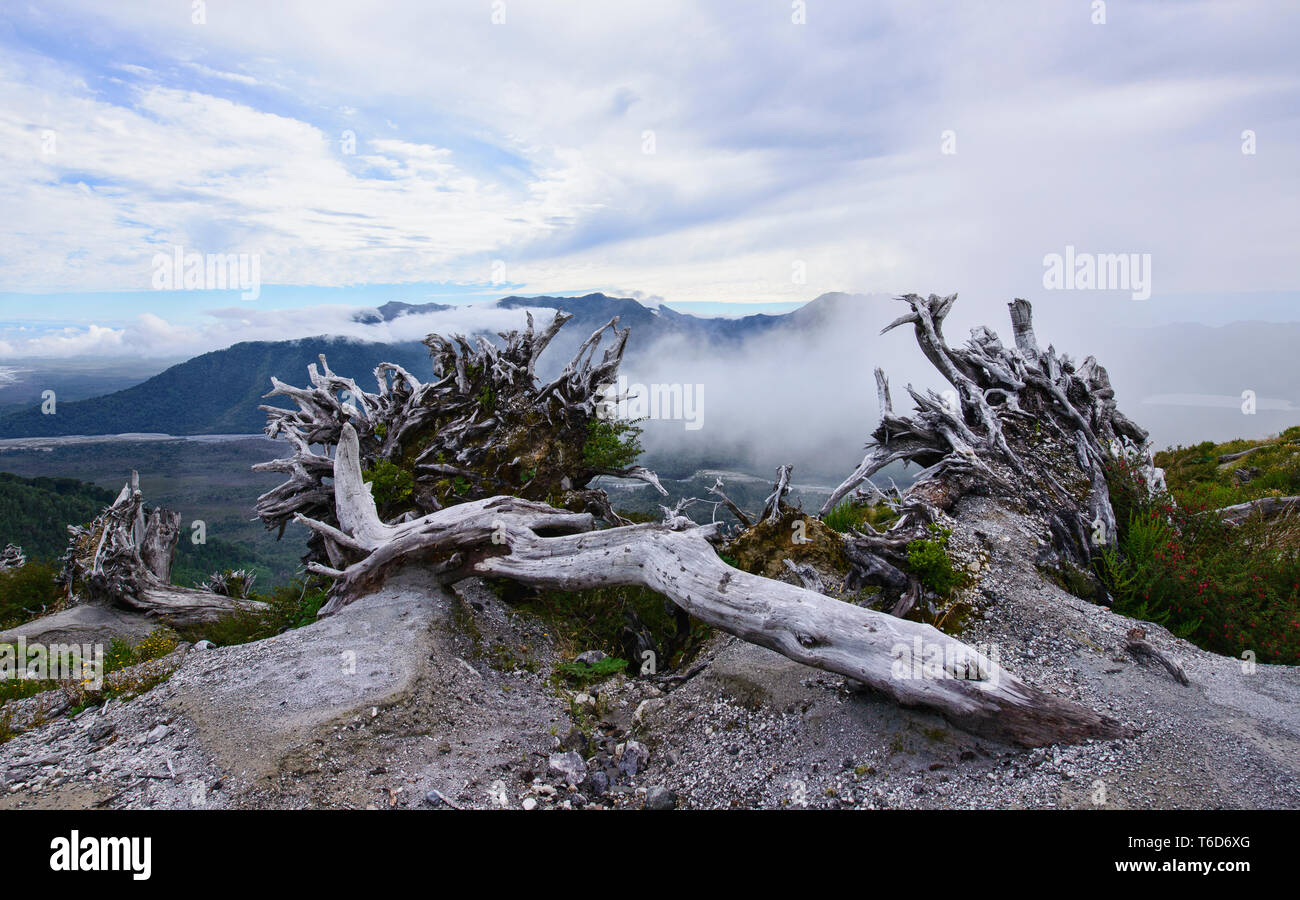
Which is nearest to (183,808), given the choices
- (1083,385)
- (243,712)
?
(243,712)

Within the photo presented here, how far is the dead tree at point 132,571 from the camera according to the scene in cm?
1227

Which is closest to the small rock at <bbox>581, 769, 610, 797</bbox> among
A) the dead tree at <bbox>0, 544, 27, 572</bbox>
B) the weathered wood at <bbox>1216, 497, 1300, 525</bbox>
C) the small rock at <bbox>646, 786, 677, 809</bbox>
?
the small rock at <bbox>646, 786, 677, 809</bbox>

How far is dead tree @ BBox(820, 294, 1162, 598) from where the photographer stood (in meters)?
9.26

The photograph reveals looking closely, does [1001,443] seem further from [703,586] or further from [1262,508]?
[703,586]

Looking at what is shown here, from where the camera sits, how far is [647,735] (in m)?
6.82

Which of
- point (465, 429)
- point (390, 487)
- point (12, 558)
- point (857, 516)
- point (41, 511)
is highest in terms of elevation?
point (465, 429)

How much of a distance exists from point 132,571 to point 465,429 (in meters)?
6.85

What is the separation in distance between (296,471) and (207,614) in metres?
3.13

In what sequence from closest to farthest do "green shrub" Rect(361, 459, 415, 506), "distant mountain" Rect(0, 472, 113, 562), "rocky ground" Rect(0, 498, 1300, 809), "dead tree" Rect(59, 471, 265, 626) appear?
"rocky ground" Rect(0, 498, 1300, 809)
"green shrub" Rect(361, 459, 415, 506)
"dead tree" Rect(59, 471, 265, 626)
"distant mountain" Rect(0, 472, 113, 562)

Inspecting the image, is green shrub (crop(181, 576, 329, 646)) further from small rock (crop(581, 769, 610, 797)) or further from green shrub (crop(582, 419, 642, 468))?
small rock (crop(581, 769, 610, 797))

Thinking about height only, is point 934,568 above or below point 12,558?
above

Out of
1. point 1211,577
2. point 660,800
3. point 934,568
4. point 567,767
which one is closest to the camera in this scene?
point 660,800

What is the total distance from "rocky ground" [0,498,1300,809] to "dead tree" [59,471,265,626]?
5.46 metres

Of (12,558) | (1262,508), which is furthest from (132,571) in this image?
(1262,508)
